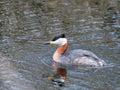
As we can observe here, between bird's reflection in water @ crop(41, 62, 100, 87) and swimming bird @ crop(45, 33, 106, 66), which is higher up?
swimming bird @ crop(45, 33, 106, 66)

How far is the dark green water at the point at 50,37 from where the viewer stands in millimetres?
12909

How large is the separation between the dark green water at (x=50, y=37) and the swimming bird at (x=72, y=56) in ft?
1.00

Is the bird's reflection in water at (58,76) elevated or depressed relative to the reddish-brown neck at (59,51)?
depressed

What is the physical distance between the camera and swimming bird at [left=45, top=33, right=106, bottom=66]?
14.4 metres

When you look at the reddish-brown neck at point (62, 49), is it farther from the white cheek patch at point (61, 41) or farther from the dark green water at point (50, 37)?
the dark green water at point (50, 37)

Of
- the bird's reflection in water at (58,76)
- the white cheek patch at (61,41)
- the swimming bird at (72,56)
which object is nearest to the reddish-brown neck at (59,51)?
the swimming bird at (72,56)

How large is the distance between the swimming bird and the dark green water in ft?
1.00

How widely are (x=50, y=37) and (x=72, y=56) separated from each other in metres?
2.16

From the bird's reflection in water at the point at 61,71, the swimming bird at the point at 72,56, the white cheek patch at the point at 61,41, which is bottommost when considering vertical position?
the bird's reflection in water at the point at 61,71

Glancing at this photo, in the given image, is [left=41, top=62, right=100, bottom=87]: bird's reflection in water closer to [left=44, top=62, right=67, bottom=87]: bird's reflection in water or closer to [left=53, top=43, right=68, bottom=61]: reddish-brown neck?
[left=44, top=62, right=67, bottom=87]: bird's reflection in water

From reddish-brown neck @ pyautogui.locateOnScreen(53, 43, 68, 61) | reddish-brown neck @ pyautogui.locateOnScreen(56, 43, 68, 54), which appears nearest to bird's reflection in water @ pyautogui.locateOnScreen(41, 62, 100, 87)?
reddish-brown neck @ pyautogui.locateOnScreen(53, 43, 68, 61)

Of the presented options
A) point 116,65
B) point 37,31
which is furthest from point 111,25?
point 116,65

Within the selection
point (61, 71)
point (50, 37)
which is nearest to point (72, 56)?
point (61, 71)

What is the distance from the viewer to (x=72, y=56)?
1491 cm
